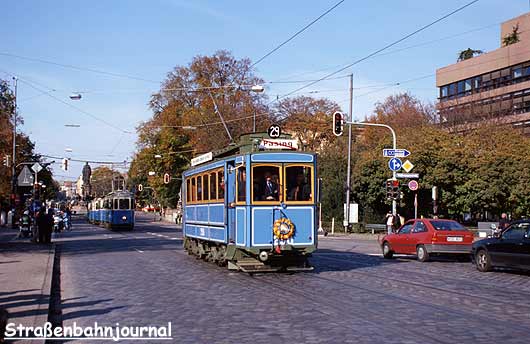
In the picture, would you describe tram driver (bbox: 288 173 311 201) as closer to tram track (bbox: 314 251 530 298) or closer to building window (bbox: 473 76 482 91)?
tram track (bbox: 314 251 530 298)

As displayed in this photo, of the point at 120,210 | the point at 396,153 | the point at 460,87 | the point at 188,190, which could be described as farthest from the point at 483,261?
the point at 460,87

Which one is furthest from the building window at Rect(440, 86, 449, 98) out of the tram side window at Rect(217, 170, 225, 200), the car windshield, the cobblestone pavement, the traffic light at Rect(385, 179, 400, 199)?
the tram side window at Rect(217, 170, 225, 200)

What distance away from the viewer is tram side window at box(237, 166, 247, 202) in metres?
17.5

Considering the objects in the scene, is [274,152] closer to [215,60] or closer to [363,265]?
[363,265]

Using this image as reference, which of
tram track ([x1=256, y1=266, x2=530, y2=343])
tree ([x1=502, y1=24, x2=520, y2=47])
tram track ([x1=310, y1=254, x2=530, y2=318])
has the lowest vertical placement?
tram track ([x1=310, y1=254, x2=530, y2=318])

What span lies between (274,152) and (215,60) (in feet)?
160

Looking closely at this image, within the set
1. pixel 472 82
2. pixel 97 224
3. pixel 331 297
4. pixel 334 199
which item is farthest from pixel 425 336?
pixel 97 224

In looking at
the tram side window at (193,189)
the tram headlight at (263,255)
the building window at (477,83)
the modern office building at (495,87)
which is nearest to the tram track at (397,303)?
the tram headlight at (263,255)

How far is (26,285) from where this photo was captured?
14.9 meters

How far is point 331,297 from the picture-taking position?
13.2 m

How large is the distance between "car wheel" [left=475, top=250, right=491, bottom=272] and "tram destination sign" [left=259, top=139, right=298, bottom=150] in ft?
20.4

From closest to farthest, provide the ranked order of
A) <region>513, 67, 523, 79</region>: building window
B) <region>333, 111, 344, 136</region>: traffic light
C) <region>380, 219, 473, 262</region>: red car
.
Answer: <region>380, 219, 473, 262</region>: red car, <region>333, 111, 344, 136</region>: traffic light, <region>513, 67, 523, 79</region>: building window

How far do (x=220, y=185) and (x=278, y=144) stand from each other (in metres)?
2.20

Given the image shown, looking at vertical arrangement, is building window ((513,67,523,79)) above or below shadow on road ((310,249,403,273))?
above
